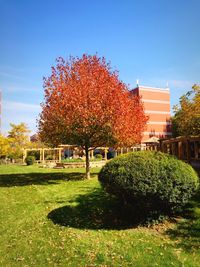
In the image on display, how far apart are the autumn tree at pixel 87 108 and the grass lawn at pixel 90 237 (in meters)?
5.51

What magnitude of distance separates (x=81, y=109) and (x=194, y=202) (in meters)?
7.97

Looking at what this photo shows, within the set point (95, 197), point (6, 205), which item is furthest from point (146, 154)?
point (6, 205)

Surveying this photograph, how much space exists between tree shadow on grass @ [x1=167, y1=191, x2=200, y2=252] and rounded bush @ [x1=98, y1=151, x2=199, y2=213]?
20.4 inches

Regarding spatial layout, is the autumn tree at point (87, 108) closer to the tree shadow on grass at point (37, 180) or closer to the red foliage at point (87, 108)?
the red foliage at point (87, 108)

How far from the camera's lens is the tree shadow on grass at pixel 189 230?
19.0 ft

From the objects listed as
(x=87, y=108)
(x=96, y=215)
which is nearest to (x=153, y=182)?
(x=96, y=215)

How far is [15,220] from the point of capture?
8258 mm

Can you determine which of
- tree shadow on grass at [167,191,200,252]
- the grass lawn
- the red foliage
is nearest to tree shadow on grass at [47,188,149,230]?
the grass lawn

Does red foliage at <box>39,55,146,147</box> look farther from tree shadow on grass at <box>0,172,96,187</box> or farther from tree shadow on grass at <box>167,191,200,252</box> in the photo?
tree shadow on grass at <box>167,191,200,252</box>

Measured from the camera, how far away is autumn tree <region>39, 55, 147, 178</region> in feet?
46.7

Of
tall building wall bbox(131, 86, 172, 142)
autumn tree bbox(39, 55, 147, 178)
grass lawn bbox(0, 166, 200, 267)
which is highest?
tall building wall bbox(131, 86, 172, 142)

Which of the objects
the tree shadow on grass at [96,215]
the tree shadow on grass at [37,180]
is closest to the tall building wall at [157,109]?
the tree shadow on grass at [37,180]

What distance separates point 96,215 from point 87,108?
287 inches

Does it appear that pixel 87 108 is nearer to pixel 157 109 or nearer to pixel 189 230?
pixel 189 230
